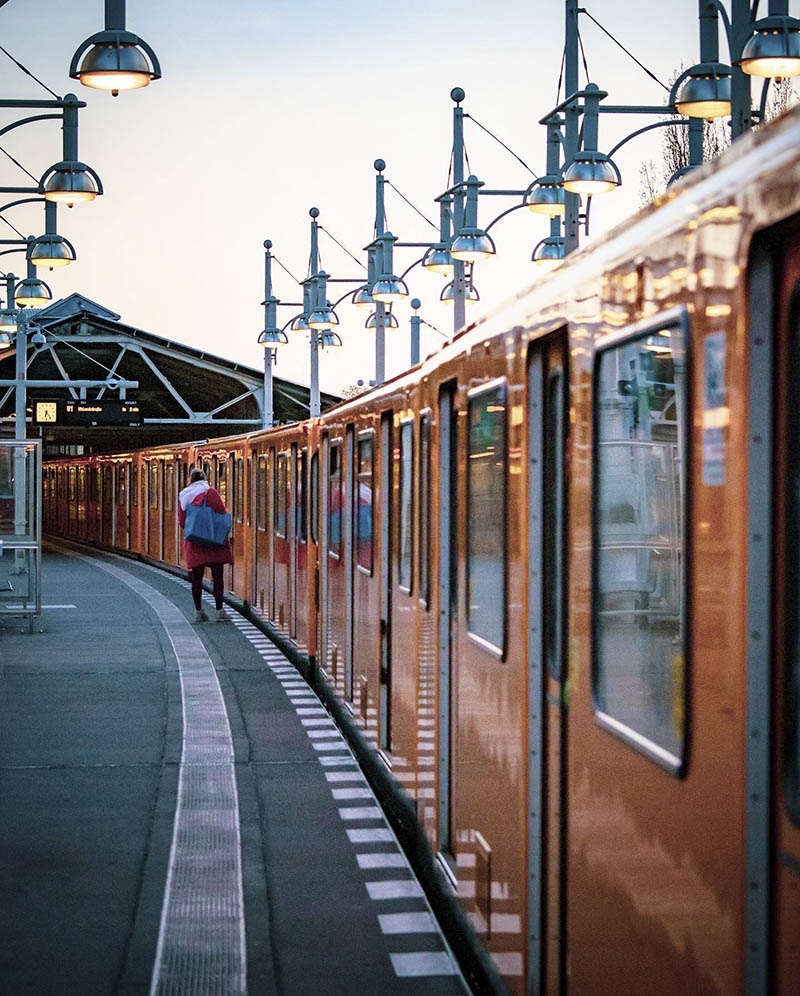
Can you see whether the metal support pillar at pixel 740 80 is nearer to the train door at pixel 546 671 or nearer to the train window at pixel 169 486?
the train door at pixel 546 671

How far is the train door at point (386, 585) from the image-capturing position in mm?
9250

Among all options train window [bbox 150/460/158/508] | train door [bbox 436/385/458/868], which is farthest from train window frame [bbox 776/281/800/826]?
train window [bbox 150/460/158/508]

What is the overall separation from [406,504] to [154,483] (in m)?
27.9

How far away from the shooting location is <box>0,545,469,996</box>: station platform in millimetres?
6496

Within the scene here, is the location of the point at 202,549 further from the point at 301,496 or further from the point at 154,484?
the point at 154,484

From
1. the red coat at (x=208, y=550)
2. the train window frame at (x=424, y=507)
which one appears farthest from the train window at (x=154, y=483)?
the train window frame at (x=424, y=507)

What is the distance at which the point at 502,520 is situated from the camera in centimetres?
548

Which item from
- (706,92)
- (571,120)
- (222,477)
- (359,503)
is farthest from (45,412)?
(359,503)

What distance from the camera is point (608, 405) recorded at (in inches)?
159

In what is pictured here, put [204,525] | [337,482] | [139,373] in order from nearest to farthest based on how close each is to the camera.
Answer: [337,482]
[204,525]
[139,373]

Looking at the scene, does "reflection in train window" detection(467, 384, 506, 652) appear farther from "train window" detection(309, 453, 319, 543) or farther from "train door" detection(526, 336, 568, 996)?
"train window" detection(309, 453, 319, 543)

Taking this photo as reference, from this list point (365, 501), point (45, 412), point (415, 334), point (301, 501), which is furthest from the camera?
point (45, 412)

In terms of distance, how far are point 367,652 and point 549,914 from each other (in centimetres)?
592

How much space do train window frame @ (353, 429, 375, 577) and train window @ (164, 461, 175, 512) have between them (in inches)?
875
